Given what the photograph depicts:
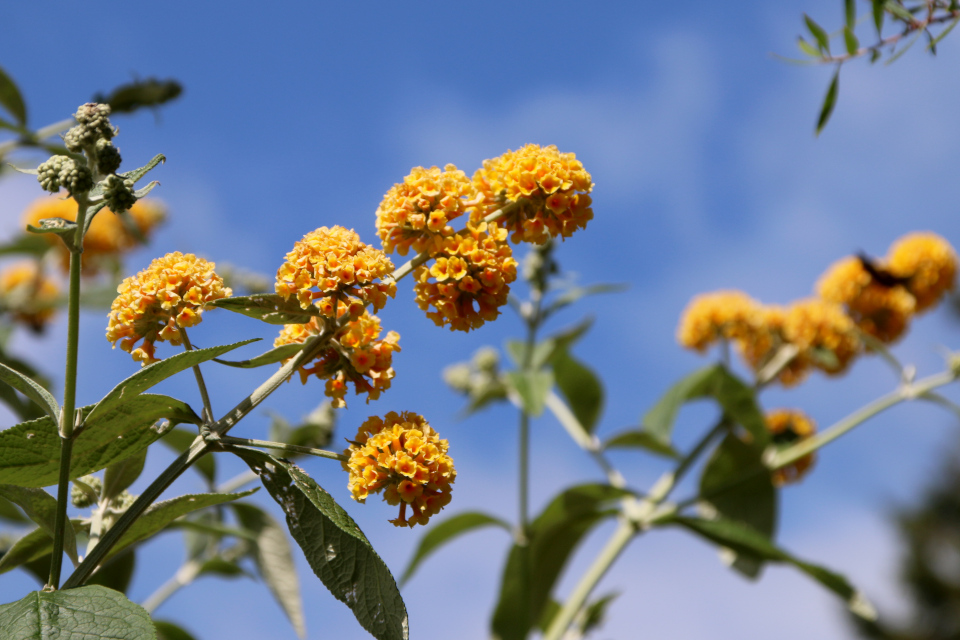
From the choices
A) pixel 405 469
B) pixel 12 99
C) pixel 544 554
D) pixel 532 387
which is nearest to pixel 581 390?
pixel 532 387

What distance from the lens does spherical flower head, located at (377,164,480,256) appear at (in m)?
1.40

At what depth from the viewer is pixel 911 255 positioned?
13.5 feet

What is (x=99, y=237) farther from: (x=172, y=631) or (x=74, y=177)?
(x=74, y=177)

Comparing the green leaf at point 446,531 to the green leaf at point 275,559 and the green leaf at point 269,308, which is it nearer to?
the green leaf at point 275,559

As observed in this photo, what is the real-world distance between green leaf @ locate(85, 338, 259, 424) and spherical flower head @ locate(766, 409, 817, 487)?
10.1 ft

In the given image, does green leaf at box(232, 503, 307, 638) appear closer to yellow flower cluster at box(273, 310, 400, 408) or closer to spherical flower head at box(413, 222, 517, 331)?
yellow flower cluster at box(273, 310, 400, 408)

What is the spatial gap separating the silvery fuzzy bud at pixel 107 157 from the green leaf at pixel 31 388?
306 millimetres

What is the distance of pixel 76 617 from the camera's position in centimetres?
98

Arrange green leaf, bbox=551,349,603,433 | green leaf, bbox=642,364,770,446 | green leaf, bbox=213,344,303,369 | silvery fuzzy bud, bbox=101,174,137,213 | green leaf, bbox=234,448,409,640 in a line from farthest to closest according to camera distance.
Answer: green leaf, bbox=551,349,603,433
green leaf, bbox=642,364,770,446
green leaf, bbox=213,344,303,369
green leaf, bbox=234,448,409,640
silvery fuzzy bud, bbox=101,174,137,213

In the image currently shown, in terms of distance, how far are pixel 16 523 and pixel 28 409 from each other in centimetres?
37

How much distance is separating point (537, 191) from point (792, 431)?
270 centimetres

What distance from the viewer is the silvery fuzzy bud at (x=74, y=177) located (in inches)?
42.1

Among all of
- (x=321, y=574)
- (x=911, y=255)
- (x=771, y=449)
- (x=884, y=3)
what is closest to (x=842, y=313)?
(x=911, y=255)

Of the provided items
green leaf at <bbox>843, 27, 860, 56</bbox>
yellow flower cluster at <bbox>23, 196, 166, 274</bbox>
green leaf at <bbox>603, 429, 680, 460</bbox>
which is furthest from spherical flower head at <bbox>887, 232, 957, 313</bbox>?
yellow flower cluster at <bbox>23, 196, 166, 274</bbox>
